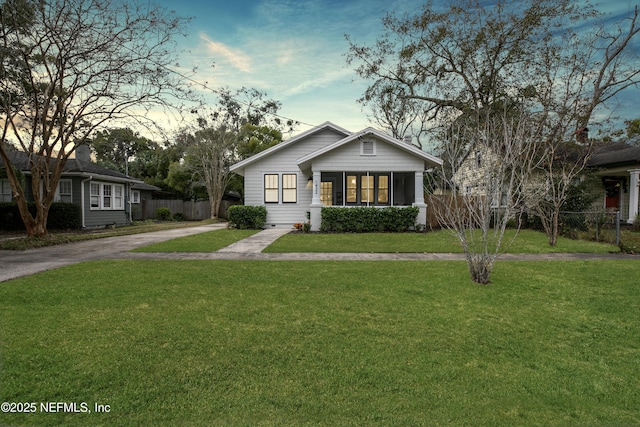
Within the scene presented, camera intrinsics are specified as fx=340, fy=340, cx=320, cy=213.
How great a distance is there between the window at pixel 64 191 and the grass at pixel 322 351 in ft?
51.2

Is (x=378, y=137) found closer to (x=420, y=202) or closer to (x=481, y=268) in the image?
(x=420, y=202)

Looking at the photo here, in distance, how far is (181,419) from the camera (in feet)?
8.27

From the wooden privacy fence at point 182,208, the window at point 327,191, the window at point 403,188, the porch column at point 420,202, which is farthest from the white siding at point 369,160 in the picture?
the wooden privacy fence at point 182,208

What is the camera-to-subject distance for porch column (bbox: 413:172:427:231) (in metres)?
16.9

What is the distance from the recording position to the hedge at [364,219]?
1612 cm

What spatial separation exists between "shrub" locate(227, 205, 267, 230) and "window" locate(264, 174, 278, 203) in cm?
105

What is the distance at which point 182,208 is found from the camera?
3203 centimetres

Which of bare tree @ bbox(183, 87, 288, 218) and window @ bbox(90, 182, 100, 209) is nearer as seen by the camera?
window @ bbox(90, 182, 100, 209)

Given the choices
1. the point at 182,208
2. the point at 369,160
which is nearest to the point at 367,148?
the point at 369,160

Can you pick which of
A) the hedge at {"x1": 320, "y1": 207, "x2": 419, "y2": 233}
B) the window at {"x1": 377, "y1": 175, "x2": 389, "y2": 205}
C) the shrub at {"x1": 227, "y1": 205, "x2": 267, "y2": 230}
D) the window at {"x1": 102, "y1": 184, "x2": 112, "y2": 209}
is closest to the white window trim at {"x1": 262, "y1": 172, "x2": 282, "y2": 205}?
the shrub at {"x1": 227, "y1": 205, "x2": 267, "y2": 230}

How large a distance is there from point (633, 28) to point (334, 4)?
551 inches

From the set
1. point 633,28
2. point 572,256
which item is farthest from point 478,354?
point 633,28

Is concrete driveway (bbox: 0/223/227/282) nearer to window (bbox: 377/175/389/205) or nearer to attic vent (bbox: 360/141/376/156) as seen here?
attic vent (bbox: 360/141/376/156)

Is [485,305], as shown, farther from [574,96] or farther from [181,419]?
[574,96]
